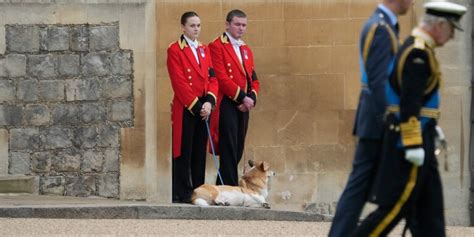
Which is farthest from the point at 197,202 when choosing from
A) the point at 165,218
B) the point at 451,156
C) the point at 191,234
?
the point at 451,156

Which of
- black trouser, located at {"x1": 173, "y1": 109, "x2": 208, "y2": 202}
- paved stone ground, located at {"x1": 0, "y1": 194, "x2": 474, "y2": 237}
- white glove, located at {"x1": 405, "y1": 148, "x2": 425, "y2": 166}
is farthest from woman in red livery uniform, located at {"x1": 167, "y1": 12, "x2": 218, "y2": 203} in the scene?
white glove, located at {"x1": 405, "y1": 148, "x2": 425, "y2": 166}

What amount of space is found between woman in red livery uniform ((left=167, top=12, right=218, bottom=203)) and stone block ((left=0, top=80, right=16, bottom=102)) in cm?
183

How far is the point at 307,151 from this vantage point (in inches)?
656

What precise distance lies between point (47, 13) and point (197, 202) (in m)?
2.95

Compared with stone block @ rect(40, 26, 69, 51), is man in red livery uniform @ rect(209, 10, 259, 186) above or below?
below

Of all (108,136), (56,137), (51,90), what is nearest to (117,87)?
(108,136)

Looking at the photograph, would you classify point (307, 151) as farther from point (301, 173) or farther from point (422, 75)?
point (422, 75)

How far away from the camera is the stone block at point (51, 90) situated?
15.5 m

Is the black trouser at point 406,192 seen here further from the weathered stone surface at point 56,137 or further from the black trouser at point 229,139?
the weathered stone surface at point 56,137

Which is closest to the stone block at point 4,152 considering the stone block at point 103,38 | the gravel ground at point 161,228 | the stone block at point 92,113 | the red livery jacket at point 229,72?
the stone block at point 92,113

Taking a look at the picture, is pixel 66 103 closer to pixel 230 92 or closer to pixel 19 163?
pixel 19 163

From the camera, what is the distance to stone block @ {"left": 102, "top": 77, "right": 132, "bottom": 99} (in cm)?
1573

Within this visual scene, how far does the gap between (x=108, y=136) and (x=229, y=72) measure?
69.2 inches

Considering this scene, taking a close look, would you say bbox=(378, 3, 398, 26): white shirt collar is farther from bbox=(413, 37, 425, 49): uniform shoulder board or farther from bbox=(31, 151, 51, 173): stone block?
bbox=(31, 151, 51, 173): stone block
